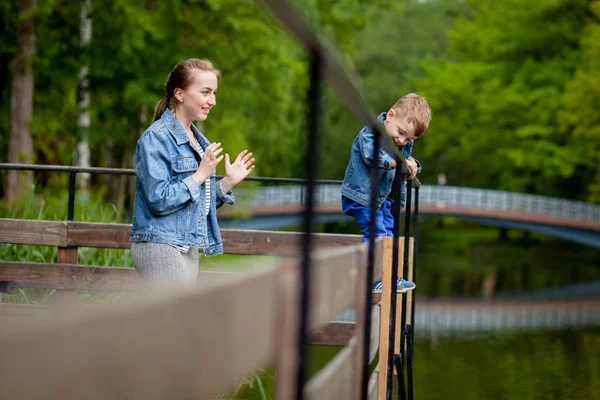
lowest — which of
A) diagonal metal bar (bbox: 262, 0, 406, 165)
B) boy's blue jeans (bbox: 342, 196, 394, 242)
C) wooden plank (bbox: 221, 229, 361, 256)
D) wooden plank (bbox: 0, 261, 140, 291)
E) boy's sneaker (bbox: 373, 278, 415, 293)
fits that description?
wooden plank (bbox: 0, 261, 140, 291)

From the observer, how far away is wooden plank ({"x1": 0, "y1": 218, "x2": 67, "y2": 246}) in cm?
582

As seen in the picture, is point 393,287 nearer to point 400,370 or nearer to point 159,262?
point 159,262

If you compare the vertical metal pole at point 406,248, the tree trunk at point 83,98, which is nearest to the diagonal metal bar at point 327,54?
the vertical metal pole at point 406,248

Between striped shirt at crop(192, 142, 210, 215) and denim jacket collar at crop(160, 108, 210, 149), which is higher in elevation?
denim jacket collar at crop(160, 108, 210, 149)

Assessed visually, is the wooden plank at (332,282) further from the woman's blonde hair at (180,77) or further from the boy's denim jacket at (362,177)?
the boy's denim jacket at (362,177)

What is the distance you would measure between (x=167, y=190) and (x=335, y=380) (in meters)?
1.46

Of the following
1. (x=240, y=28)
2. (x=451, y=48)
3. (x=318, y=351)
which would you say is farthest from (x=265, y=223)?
(x=318, y=351)

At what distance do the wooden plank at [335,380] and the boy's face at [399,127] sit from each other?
1.73m

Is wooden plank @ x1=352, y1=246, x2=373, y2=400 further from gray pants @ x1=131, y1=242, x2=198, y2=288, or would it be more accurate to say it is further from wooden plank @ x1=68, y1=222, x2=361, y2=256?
wooden plank @ x1=68, y1=222, x2=361, y2=256

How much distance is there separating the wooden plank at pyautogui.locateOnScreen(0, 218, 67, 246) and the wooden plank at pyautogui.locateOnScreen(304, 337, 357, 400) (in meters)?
3.64

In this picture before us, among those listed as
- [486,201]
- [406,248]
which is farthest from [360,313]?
[486,201]

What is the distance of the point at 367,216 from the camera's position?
4.16 meters

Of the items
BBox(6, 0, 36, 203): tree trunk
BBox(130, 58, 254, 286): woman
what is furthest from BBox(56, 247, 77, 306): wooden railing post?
BBox(6, 0, 36, 203): tree trunk

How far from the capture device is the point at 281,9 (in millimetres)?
1198
